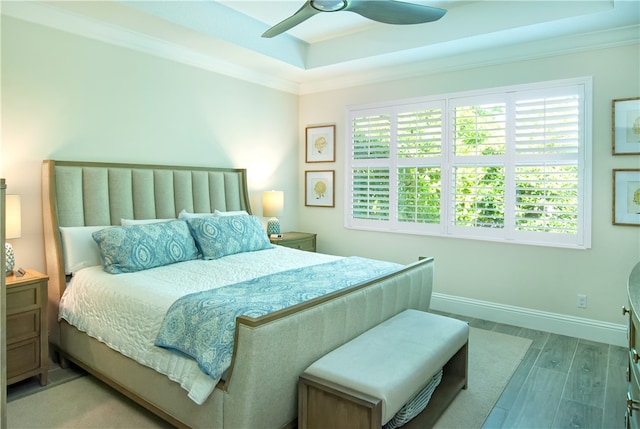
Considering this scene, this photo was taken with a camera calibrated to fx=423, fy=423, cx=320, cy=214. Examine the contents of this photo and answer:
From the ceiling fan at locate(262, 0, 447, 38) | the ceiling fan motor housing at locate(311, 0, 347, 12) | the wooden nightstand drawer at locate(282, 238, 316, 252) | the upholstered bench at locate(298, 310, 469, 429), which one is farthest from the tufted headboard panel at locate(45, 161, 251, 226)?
the upholstered bench at locate(298, 310, 469, 429)

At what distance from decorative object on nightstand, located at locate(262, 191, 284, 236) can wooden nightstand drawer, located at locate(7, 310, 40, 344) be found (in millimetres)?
2505

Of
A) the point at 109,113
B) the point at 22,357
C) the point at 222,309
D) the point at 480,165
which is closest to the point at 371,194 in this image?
the point at 480,165

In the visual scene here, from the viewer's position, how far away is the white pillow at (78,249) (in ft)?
10.2

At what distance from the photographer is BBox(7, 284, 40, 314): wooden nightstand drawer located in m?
2.63

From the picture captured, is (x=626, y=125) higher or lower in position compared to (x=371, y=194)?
higher

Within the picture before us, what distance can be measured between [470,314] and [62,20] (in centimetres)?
445

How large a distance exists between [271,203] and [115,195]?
5.67 ft

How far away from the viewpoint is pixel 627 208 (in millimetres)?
3486

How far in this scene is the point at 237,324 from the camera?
186 centimetres

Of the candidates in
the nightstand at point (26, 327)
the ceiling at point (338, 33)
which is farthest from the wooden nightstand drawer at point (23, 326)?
the ceiling at point (338, 33)

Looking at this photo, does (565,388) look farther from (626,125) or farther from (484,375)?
(626,125)

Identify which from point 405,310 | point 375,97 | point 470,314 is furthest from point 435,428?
point 375,97

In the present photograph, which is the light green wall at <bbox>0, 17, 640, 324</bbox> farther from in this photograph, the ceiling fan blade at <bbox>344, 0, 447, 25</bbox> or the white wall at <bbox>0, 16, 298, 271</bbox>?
the ceiling fan blade at <bbox>344, 0, 447, 25</bbox>

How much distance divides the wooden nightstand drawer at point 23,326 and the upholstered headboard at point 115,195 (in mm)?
342
